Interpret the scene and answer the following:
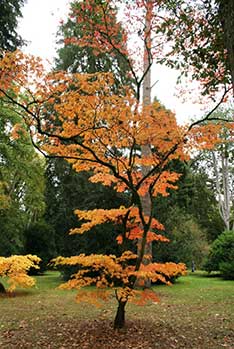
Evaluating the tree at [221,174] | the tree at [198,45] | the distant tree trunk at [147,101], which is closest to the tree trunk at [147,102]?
the distant tree trunk at [147,101]

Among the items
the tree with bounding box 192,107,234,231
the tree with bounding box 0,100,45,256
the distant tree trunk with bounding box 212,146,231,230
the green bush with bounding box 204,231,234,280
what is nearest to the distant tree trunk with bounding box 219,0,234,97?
the tree with bounding box 0,100,45,256

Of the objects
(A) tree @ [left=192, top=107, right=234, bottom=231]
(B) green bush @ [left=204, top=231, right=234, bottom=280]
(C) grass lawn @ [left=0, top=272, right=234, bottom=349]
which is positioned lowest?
(C) grass lawn @ [left=0, top=272, right=234, bottom=349]

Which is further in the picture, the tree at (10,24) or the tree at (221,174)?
the tree at (221,174)

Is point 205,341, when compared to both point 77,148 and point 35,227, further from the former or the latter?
point 35,227

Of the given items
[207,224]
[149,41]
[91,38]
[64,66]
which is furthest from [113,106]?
[207,224]

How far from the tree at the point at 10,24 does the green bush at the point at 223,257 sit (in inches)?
450

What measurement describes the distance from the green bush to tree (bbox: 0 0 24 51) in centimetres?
1142

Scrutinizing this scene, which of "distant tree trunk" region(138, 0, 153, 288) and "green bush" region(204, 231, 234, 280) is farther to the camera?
"green bush" region(204, 231, 234, 280)

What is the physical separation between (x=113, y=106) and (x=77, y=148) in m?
Result: 1.00

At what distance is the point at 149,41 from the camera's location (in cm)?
765

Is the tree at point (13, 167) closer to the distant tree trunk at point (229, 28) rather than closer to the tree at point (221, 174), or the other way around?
the distant tree trunk at point (229, 28)

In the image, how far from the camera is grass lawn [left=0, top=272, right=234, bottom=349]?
4.90 m

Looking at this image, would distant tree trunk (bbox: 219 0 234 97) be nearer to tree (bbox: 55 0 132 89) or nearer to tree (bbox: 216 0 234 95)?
tree (bbox: 216 0 234 95)

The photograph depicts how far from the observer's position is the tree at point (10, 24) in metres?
11.1
